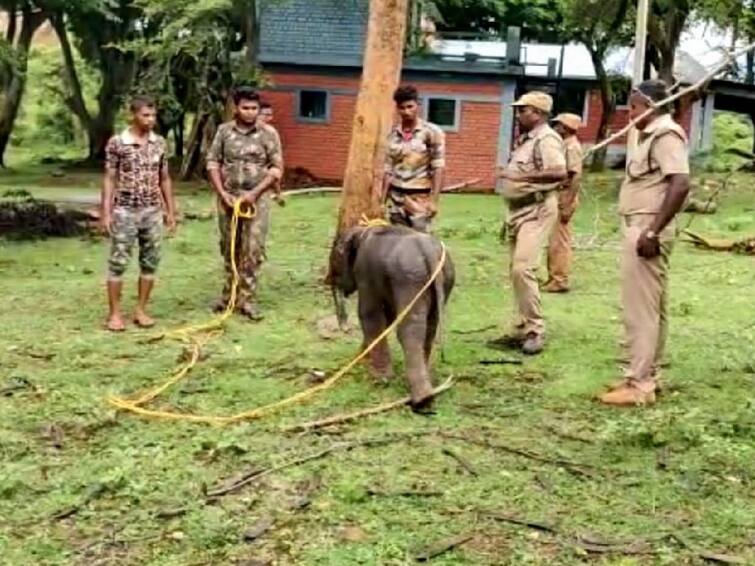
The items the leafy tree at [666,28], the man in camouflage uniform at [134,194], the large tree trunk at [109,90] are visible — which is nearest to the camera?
the man in camouflage uniform at [134,194]

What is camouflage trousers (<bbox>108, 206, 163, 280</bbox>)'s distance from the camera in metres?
8.84

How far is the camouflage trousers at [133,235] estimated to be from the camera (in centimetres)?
884

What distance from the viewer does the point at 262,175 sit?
9.25 metres

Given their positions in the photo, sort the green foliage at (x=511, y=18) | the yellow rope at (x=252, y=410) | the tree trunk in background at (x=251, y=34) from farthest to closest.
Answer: the green foliage at (x=511, y=18) < the tree trunk in background at (x=251, y=34) < the yellow rope at (x=252, y=410)

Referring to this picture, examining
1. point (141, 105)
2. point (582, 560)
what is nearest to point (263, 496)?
point (582, 560)

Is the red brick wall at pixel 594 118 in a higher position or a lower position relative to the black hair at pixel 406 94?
lower

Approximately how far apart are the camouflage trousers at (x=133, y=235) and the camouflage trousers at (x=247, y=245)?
57 cm

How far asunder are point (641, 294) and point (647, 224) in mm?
395

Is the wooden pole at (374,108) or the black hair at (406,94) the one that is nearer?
the black hair at (406,94)

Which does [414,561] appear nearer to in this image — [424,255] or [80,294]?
[424,255]

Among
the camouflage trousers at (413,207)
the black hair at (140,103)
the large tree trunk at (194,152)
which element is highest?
the black hair at (140,103)

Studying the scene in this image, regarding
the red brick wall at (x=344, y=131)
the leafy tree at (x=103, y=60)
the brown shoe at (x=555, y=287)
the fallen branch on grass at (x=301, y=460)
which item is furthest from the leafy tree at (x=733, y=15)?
the fallen branch on grass at (x=301, y=460)

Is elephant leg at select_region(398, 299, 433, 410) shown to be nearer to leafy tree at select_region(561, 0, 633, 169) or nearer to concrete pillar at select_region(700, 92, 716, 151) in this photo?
leafy tree at select_region(561, 0, 633, 169)

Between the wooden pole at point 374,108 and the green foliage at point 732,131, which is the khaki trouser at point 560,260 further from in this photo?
the green foliage at point 732,131
